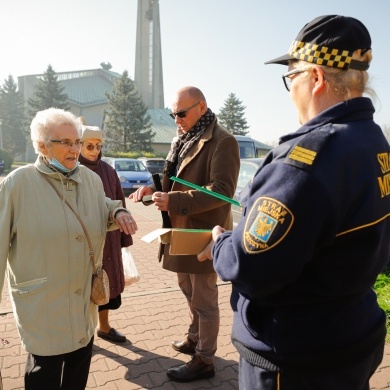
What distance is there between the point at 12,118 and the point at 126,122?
66.6 feet

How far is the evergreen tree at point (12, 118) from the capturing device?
5188cm

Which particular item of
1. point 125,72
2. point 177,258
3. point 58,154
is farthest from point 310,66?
point 125,72

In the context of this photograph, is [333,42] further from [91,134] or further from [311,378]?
[91,134]

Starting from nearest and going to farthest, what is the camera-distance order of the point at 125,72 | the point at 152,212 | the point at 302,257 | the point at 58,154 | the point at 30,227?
the point at 302,257 < the point at 30,227 < the point at 58,154 < the point at 152,212 < the point at 125,72

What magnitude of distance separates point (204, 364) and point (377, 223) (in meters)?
2.25

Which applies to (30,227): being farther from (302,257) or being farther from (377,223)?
Answer: (377,223)

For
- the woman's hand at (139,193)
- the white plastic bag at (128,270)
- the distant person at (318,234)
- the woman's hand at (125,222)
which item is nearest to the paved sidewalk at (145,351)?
the white plastic bag at (128,270)

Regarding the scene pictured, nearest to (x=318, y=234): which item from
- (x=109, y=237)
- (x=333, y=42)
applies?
(x=333, y=42)

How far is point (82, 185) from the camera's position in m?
2.37

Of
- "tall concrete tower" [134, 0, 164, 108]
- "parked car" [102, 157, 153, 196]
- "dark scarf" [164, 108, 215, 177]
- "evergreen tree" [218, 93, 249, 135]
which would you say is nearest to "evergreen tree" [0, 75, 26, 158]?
"tall concrete tower" [134, 0, 164, 108]

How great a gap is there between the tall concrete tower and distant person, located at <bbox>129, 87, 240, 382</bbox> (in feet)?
201

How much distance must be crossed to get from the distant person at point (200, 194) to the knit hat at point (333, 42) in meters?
1.40

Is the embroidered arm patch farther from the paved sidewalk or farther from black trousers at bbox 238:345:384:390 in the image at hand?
the paved sidewalk

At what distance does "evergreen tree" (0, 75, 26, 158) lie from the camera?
170ft
